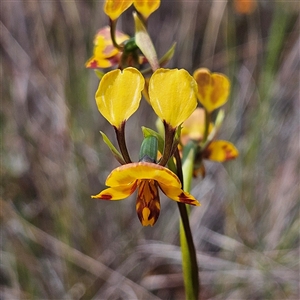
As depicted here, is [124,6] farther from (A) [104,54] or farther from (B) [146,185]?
(B) [146,185]

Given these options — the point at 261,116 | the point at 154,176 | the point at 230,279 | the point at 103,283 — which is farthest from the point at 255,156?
the point at 154,176

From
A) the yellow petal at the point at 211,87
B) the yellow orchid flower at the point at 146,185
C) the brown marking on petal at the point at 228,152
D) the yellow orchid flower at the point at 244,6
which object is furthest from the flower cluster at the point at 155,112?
the yellow orchid flower at the point at 244,6

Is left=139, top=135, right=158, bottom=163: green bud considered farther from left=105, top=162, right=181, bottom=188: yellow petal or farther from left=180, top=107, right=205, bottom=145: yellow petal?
left=180, top=107, right=205, bottom=145: yellow petal

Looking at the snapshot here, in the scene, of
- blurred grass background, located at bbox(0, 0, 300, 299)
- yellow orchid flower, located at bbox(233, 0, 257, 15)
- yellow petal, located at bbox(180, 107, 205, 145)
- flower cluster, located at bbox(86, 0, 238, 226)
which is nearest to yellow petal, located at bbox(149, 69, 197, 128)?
flower cluster, located at bbox(86, 0, 238, 226)

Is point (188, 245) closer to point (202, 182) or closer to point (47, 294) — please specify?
point (47, 294)

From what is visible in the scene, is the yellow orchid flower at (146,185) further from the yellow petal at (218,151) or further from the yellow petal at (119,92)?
the yellow petal at (218,151)

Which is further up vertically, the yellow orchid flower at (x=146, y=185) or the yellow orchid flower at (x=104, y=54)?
the yellow orchid flower at (x=104, y=54)

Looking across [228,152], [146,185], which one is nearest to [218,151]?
[228,152]
